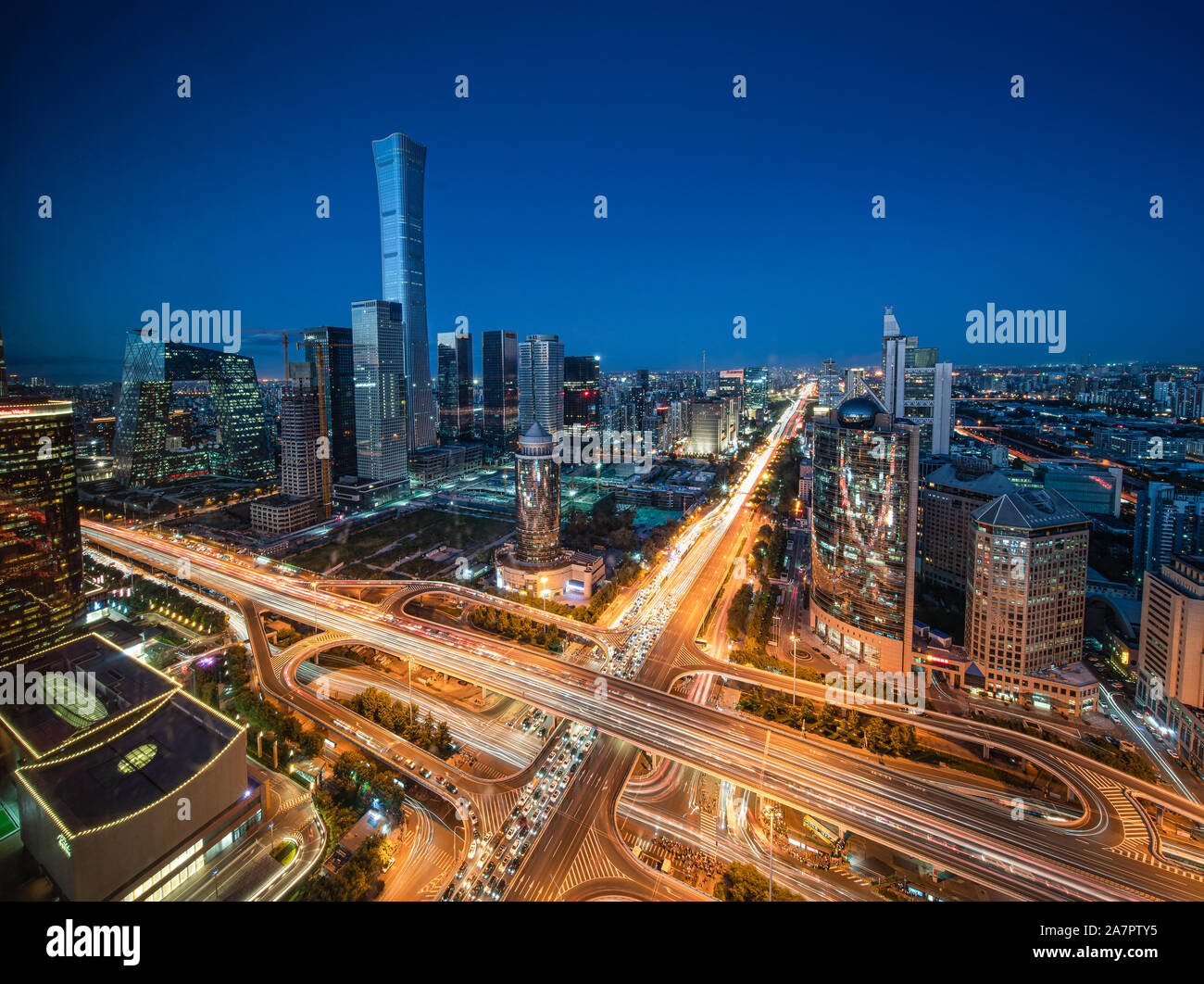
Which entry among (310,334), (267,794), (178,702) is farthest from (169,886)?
(310,334)

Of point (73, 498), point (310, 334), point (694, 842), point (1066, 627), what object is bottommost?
point (694, 842)

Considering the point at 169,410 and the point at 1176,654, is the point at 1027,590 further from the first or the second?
the point at 169,410

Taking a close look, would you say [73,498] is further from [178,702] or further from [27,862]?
[27,862]

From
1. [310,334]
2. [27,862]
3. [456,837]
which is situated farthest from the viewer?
[310,334]

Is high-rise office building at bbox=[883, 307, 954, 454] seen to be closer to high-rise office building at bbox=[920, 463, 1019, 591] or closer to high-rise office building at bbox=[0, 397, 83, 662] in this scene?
high-rise office building at bbox=[920, 463, 1019, 591]

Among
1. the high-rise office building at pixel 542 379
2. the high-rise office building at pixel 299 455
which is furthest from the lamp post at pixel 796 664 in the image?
the high-rise office building at pixel 542 379

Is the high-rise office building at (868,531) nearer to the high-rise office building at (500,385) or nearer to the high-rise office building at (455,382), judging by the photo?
the high-rise office building at (500,385)

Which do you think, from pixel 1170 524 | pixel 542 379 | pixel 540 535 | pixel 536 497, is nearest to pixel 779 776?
pixel 540 535
